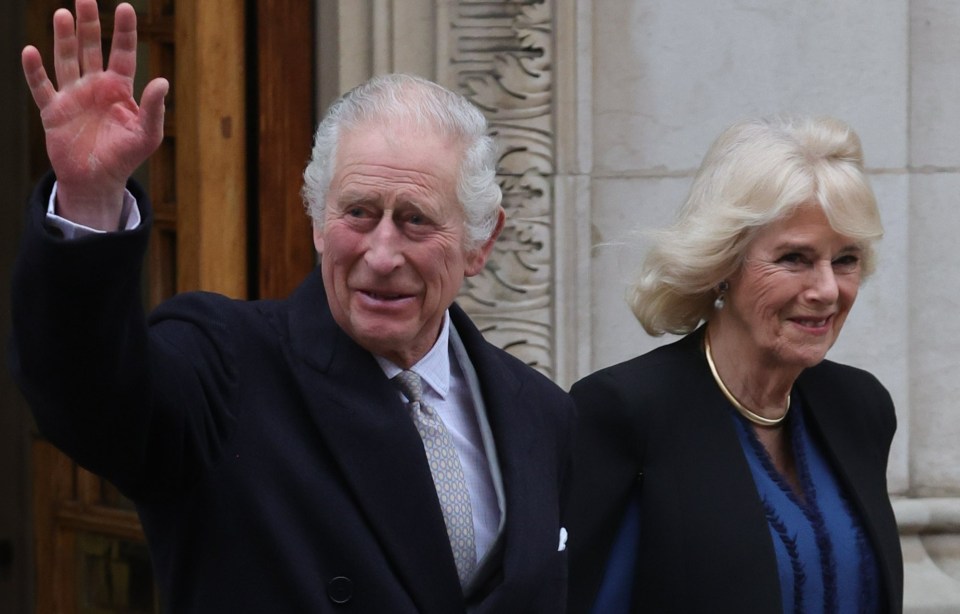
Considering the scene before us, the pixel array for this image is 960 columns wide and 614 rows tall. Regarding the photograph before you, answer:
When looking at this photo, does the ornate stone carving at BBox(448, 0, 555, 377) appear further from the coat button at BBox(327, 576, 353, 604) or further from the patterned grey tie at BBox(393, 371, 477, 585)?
the coat button at BBox(327, 576, 353, 604)

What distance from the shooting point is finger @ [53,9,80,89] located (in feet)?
5.51

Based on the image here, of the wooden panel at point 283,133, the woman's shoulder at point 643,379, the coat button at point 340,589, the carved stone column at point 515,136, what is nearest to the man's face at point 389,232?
the coat button at point 340,589

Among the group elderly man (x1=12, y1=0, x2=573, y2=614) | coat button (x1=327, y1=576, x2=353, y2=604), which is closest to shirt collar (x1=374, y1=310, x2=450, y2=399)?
elderly man (x1=12, y1=0, x2=573, y2=614)

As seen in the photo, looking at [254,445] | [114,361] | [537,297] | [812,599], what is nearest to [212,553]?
[254,445]

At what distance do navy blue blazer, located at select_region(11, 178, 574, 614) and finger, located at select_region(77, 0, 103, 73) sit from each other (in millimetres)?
140

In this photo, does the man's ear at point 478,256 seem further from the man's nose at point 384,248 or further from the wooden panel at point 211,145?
the wooden panel at point 211,145

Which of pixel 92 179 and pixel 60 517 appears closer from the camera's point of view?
pixel 92 179

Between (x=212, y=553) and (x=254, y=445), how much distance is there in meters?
0.14

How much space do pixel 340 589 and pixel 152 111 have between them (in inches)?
25.8

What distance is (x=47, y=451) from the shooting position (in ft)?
15.5

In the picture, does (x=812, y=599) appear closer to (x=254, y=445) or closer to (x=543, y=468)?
(x=543, y=468)

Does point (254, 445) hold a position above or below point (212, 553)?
above

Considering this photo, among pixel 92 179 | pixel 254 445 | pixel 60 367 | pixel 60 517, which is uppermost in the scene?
pixel 92 179


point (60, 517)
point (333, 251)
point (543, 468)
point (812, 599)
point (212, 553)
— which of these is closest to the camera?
point (212, 553)
